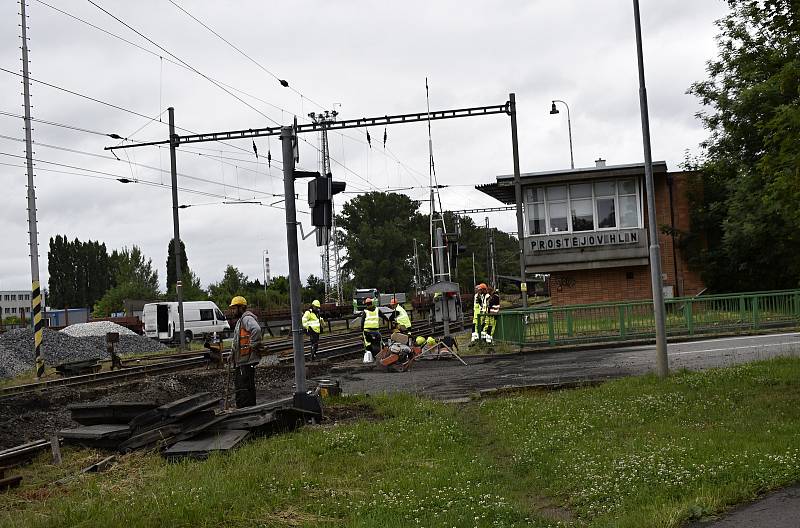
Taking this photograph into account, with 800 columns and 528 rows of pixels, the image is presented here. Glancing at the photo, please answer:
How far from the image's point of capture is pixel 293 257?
12.4m

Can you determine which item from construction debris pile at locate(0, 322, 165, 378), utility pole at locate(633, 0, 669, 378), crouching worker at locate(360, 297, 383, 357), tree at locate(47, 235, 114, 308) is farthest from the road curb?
tree at locate(47, 235, 114, 308)

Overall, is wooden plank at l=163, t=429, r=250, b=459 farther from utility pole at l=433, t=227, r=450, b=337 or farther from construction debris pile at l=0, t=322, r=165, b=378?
construction debris pile at l=0, t=322, r=165, b=378

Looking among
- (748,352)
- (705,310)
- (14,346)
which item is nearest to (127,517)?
(748,352)

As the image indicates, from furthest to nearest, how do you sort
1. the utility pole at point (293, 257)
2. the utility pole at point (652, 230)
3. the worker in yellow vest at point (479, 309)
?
the worker in yellow vest at point (479, 309) < the utility pole at point (652, 230) < the utility pole at point (293, 257)

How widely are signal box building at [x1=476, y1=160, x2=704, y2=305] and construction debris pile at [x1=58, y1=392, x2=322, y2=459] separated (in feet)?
93.8

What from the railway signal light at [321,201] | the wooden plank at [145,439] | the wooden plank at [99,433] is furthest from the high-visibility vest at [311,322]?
the wooden plank at [145,439]

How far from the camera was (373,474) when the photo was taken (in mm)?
8281

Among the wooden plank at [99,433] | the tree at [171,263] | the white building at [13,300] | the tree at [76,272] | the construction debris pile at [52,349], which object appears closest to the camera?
the wooden plank at [99,433]

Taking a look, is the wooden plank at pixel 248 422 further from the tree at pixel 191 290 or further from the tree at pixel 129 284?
the tree at pixel 129 284

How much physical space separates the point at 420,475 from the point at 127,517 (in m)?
2.68

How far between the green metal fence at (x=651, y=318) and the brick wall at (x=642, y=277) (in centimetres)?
1495

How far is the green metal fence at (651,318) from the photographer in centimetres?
2388

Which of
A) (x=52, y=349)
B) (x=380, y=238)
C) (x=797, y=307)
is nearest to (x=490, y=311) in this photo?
(x=797, y=307)

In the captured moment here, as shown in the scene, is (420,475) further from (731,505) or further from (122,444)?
(122,444)
